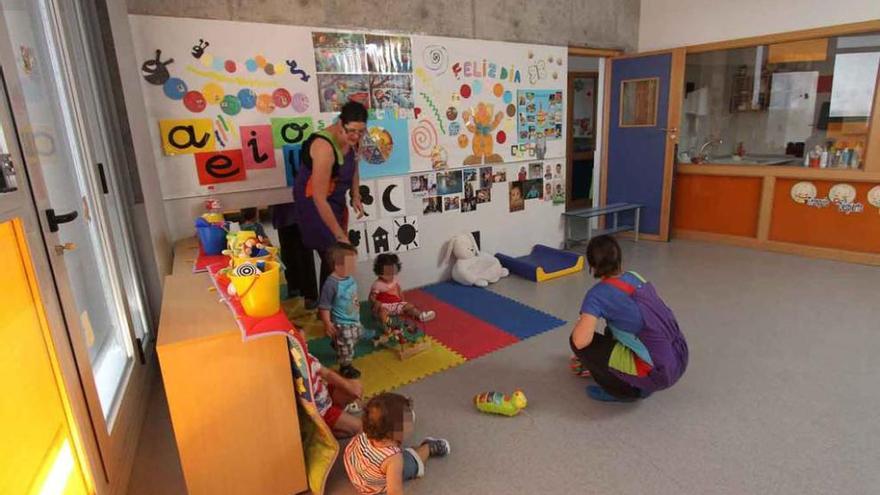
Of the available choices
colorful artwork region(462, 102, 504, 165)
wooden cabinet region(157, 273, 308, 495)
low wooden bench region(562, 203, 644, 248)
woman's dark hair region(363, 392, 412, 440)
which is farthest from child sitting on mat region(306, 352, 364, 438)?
low wooden bench region(562, 203, 644, 248)

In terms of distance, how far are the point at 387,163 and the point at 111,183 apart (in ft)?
5.86

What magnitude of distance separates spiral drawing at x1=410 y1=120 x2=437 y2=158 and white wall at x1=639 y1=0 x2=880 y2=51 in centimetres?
304

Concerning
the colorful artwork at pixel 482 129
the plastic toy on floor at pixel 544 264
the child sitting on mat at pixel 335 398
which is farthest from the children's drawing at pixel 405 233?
the child sitting on mat at pixel 335 398

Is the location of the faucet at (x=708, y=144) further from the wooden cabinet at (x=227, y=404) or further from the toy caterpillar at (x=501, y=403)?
the wooden cabinet at (x=227, y=404)

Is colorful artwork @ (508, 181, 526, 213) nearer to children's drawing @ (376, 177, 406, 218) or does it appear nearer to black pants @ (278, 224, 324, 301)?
children's drawing @ (376, 177, 406, 218)

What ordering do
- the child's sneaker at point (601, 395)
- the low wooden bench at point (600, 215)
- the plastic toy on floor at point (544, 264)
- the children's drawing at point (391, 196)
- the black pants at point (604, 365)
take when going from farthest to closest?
the low wooden bench at point (600, 215), the plastic toy on floor at point (544, 264), the children's drawing at point (391, 196), the child's sneaker at point (601, 395), the black pants at point (604, 365)

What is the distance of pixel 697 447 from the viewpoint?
1.98 meters

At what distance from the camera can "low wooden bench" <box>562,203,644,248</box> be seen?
495cm

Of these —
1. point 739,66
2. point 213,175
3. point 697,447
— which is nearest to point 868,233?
point 739,66

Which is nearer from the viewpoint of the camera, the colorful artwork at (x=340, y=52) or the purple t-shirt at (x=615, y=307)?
A: the purple t-shirt at (x=615, y=307)

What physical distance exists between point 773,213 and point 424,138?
11.4 feet

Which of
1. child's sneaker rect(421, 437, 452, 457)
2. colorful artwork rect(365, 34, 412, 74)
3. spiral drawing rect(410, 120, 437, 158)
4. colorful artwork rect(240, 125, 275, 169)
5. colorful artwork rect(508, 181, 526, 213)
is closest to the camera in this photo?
child's sneaker rect(421, 437, 452, 457)

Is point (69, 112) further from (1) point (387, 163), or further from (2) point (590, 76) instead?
(2) point (590, 76)

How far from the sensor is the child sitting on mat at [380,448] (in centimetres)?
160
